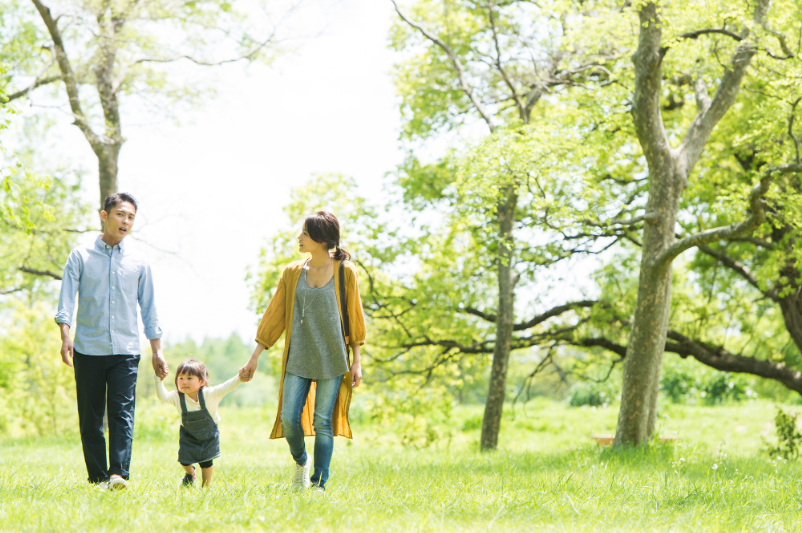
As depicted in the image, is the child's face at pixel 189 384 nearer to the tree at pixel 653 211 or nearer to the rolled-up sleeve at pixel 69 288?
the rolled-up sleeve at pixel 69 288

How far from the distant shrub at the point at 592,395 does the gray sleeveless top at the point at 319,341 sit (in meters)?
20.7

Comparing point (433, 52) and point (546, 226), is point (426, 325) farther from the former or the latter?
point (433, 52)

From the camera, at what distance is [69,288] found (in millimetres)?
4367

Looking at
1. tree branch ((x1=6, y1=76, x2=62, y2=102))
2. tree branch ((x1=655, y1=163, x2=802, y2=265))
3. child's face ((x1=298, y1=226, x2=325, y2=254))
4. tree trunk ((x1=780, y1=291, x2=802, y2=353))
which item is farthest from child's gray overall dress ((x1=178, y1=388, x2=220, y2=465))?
tree trunk ((x1=780, y1=291, x2=802, y2=353))

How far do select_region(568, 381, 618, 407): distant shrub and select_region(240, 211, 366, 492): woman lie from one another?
20.6 meters

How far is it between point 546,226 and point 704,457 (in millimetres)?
3328

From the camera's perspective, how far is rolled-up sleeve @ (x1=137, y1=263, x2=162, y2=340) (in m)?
4.73

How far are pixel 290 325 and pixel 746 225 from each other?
563 centimetres

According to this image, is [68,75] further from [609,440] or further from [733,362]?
[733,362]

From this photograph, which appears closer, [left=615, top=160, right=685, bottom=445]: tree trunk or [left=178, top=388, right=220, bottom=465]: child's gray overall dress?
[left=178, top=388, right=220, bottom=465]: child's gray overall dress

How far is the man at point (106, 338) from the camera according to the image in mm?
4418

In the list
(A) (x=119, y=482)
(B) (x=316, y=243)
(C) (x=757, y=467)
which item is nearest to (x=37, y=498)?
(A) (x=119, y=482)

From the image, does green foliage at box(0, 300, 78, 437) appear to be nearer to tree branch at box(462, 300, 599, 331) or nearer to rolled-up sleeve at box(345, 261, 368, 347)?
tree branch at box(462, 300, 599, 331)

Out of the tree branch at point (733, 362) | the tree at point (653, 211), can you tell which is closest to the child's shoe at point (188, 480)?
the tree at point (653, 211)
